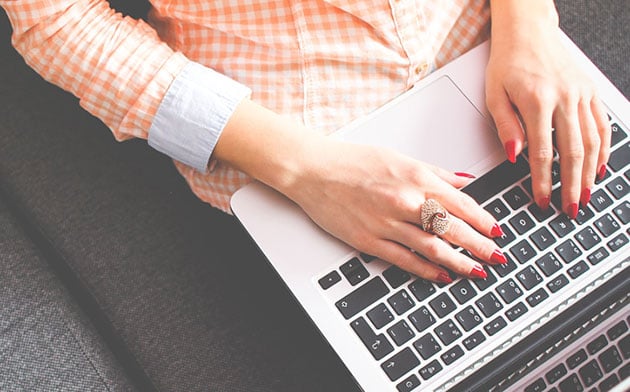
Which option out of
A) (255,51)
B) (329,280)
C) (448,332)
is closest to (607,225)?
(448,332)

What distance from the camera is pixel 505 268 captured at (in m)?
0.77

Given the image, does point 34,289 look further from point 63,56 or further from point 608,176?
point 608,176

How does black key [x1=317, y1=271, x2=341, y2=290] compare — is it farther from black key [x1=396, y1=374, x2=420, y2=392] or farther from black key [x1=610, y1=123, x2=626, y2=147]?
black key [x1=610, y1=123, x2=626, y2=147]

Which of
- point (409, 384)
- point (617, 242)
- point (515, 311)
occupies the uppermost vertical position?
point (617, 242)

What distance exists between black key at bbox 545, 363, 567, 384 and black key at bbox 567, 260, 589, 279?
0.11m

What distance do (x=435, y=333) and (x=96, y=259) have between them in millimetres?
485

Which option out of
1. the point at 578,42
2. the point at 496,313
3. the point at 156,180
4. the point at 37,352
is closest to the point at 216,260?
the point at 156,180

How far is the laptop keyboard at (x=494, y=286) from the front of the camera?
740mm

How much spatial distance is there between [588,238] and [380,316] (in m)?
0.26

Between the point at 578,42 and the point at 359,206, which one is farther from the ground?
the point at 578,42

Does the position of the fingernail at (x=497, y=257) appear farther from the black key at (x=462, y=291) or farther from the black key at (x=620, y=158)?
the black key at (x=620, y=158)

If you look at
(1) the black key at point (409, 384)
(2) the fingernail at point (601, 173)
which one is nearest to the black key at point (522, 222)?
(2) the fingernail at point (601, 173)

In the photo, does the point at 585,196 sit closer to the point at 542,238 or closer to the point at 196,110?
the point at 542,238

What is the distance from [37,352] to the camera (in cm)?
86
